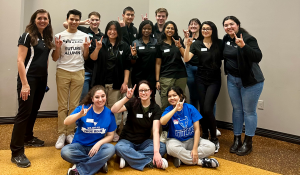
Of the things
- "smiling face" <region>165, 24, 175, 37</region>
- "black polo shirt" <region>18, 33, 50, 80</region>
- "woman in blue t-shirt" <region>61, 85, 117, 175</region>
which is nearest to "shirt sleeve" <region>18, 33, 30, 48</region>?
"black polo shirt" <region>18, 33, 50, 80</region>

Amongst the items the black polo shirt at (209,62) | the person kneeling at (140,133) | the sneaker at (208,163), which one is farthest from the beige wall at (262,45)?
the person kneeling at (140,133)

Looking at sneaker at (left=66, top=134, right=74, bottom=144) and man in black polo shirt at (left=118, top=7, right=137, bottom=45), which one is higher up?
man in black polo shirt at (left=118, top=7, right=137, bottom=45)

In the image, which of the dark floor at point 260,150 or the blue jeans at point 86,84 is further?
the blue jeans at point 86,84

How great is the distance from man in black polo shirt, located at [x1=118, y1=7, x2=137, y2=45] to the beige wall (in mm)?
1289

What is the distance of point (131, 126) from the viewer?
2.33 meters

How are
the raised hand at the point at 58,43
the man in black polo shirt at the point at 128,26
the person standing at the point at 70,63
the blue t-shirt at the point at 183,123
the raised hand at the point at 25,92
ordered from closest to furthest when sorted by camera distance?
→ the raised hand at the point at 25,92 < the blue t-shirt at the point at 183,123 < the raised hand at the point at 58,43 < the person standing at the point at 70,63 < the man in black polo shirt at the point at 128,26

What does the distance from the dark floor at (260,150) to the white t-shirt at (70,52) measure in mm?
936

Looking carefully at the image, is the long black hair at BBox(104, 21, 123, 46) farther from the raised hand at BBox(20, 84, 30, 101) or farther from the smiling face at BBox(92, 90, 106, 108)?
the raised hand at BBox(20, 84, 30, 101)

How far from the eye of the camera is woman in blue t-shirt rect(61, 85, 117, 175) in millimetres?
1919

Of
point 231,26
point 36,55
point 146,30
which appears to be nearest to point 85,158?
point 36,55

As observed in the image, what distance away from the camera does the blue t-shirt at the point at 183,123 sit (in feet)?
7.40

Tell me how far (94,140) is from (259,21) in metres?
2.79

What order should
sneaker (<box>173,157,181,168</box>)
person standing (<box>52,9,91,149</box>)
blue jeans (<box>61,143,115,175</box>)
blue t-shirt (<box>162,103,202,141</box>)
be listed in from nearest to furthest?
blue jeans (<box>61,143,115,175</box>) → sneaker (<box>173,157,181,168</box>) → blue t-shirt (<box>162,103,202,141</box>) → person standing (<box>52,9,91,149</box>)

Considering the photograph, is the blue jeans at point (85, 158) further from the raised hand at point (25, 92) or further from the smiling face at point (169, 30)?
the smiling face at point (169, 30)
